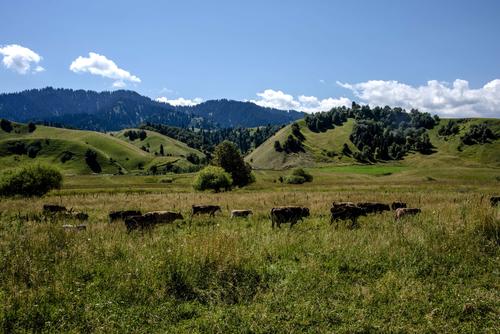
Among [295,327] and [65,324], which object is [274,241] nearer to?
[295,327]

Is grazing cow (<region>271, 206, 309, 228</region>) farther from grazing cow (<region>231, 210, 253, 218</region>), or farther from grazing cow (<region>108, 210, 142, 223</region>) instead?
grazing cow (<region>108, 210, 142, 223</region>)

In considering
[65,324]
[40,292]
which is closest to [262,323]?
[65,324]

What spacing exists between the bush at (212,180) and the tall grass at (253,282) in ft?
177

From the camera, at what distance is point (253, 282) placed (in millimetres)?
8656

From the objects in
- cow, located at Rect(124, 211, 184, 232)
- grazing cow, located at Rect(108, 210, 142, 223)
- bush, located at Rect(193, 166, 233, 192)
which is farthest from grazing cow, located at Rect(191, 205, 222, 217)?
bush, located at Rect(193, 166, 233, 192)

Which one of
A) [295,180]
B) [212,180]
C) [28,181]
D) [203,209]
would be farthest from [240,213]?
[295,180]

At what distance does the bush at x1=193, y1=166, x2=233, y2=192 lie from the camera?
65.5 m

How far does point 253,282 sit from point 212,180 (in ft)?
188

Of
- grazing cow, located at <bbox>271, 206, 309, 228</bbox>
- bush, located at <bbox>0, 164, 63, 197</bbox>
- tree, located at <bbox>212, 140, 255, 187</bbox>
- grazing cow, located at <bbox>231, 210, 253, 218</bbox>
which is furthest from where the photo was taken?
tree, located at <bbox>212, 140, 255, 187</bbox>

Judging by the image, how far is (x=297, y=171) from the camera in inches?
4966

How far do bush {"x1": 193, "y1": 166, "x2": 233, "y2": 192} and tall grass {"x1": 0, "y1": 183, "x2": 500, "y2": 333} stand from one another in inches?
2118

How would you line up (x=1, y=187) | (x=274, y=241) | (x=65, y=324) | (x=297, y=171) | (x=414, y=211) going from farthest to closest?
1. (x=297, y=171)
2. (x=1, y=187)
3. (x=414, y=211)
4. (x=274, y=241)
5. (x=65, y=324)

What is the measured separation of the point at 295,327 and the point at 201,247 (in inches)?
133

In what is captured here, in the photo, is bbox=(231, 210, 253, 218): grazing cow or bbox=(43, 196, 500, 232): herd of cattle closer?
bbox=(43, 196, 500, 232): herd of cattle
